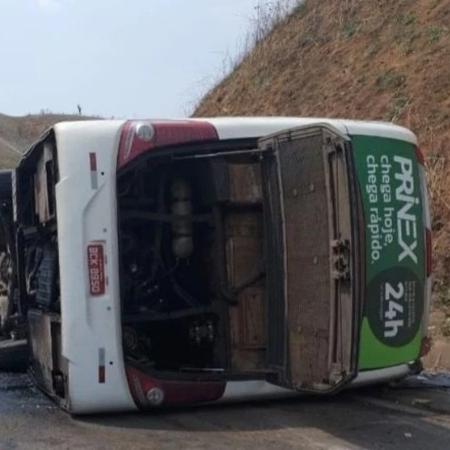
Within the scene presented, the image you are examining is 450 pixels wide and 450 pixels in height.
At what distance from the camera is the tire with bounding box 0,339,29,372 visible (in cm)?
775

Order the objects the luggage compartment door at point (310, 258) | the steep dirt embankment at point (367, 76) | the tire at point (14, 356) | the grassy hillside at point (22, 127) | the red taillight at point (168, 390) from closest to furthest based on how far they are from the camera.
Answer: the luggage compartment door at point (310, 258) → the red taillight at point (168, 390) → the tire at point (14, 356) → the steep dirt embankment at point (367, 76) → the grassy hillside at point (22, 127)

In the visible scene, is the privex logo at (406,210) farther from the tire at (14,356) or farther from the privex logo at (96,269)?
the tire at (14,356)

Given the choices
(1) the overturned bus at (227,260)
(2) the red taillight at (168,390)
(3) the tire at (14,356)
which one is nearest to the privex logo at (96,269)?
(1) the overturned bus at (227,260)

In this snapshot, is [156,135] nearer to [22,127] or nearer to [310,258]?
[310,258]

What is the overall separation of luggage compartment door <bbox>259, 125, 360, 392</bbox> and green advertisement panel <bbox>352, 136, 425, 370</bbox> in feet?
0.32

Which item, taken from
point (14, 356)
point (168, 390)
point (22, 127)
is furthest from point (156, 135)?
point (22, 127)

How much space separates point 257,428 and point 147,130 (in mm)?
1807

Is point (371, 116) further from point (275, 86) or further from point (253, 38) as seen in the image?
point (253, 38)

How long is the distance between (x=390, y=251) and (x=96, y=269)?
1623mm

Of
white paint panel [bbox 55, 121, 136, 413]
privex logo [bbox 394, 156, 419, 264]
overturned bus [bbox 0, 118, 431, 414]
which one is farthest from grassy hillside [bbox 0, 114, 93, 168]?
privex logo [bbox 394, 156, 419, 264]

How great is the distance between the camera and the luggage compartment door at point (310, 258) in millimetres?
5648

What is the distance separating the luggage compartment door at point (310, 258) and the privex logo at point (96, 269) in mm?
998

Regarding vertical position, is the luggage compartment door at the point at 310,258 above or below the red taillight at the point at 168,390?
above

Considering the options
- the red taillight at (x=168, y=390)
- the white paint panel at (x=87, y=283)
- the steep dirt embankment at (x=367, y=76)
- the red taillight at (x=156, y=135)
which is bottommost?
the red taillight at (x=168, y=390)
